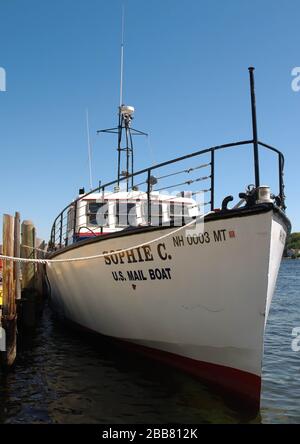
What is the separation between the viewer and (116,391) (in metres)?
6.68

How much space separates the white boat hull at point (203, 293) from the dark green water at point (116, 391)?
0.35m

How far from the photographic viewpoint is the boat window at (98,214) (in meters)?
10.1

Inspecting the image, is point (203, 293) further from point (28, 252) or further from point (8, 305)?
point (28, 252)

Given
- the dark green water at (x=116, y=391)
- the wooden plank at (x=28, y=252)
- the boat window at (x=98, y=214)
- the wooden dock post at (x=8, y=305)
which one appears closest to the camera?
the dark green water at (x=116, y=391)

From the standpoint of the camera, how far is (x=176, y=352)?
7023mm

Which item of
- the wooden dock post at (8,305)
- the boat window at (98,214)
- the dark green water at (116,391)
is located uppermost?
the boat window at (98,214)

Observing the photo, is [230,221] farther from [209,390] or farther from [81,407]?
[81,407]

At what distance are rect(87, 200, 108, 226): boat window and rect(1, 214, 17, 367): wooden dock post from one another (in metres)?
2.05

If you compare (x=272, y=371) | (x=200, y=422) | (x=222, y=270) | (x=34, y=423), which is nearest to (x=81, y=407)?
(x=34, y=423)

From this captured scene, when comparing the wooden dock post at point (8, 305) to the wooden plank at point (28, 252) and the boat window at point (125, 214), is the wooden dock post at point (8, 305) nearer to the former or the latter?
the boat window at point (125, 214)

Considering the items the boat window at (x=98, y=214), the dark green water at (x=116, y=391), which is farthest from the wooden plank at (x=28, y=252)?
the boat window at (x=98, y=214)

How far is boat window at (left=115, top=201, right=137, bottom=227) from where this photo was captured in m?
10.1

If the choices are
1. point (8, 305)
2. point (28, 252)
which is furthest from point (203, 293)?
point (28, 252)
